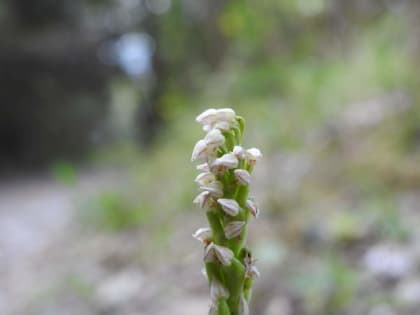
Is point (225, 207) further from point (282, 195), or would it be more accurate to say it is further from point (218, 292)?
point (282, 195)

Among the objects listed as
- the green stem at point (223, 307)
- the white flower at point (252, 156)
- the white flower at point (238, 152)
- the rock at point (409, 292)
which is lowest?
the green stem at point (223, 307)

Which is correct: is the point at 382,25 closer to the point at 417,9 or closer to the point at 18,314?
the point at 417,9

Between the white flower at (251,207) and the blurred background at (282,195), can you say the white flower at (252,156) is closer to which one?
the white flower at (251,207)

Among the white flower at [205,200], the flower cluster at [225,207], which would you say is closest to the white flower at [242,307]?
the flower cluster at [225,207]

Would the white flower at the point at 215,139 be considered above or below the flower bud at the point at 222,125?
below

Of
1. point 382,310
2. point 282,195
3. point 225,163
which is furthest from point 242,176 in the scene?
point 282,195

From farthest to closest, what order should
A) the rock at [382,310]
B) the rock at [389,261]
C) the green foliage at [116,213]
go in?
the green foliage at [116,213] < the rock at [389,261] < the rock at [382,310]

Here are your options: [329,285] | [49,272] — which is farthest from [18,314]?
[329,285]

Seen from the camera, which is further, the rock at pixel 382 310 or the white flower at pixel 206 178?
the rock at pixel 382 310
